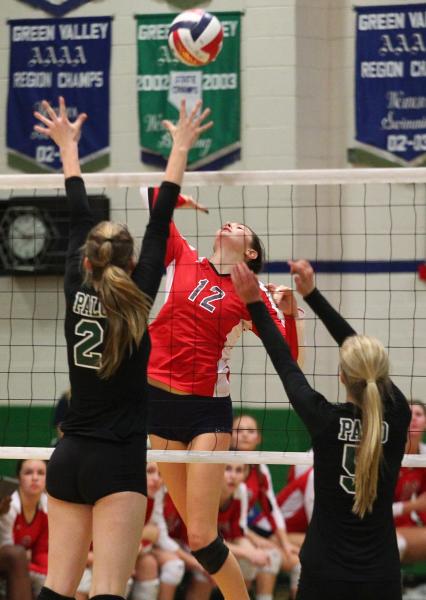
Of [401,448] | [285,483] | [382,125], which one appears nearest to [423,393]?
[285,483]

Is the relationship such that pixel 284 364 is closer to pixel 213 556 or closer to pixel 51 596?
pixel 51 596

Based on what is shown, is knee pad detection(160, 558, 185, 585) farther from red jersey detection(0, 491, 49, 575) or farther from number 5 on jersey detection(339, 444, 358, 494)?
number 5 on jersey detection(339, 444, 358, 494)

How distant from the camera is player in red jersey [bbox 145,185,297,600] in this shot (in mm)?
5758

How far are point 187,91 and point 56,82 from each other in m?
1.29

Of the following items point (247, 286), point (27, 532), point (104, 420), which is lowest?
point (27, 532)

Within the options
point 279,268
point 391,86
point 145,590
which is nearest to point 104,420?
point 145,590

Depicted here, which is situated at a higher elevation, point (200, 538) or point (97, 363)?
point (97, 363)

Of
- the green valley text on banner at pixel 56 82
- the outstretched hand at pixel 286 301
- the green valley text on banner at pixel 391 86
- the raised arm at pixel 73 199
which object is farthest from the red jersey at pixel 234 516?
the raised arm at pixel 73 199

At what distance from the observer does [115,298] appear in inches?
169

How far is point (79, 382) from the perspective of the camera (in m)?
4.38

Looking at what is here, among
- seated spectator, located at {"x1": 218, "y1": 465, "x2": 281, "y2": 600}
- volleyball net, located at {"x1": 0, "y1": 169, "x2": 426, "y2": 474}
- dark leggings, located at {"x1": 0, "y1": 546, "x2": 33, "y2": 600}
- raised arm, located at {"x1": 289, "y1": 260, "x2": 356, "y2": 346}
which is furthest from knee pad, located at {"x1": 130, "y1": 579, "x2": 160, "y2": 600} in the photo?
raised arm, located at {"x1": 289, "y1": 260, "x2": 356, "y2": 346}

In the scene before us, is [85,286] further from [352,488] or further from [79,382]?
[352,488]

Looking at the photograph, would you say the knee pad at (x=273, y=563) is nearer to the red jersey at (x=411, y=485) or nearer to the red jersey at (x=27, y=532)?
the red jersey at (x=411, y=485)

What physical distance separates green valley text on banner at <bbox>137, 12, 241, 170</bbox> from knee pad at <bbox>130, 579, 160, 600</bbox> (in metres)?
3.82
